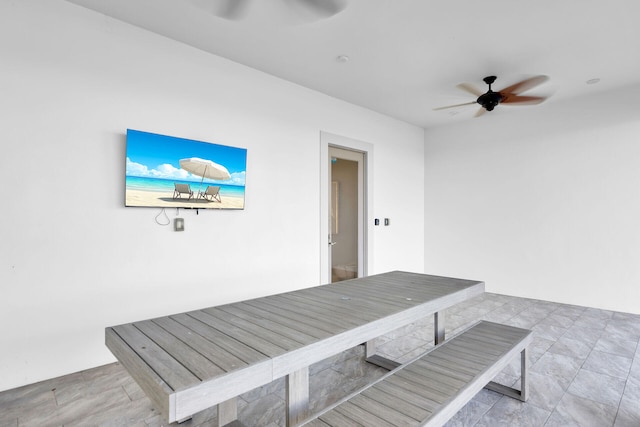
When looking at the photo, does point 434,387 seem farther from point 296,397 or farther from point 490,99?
point 490,99

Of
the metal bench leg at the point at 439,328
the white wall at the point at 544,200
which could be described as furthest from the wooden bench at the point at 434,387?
the white wall at the point at 544,200

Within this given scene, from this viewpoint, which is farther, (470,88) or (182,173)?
(470,88)

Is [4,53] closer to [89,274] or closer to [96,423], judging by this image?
[89,274]

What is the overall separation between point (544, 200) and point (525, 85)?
1952 mm

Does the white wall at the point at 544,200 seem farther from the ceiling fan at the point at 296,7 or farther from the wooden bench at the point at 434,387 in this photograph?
the ceiling fan at the point at 296,7

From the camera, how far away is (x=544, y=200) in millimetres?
4672

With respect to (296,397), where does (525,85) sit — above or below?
above

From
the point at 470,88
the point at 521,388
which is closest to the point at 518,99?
the point at 470,88

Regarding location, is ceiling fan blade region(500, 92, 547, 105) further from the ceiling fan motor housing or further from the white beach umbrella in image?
the white beach umbrella in image

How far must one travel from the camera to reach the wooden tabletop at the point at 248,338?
106 cm

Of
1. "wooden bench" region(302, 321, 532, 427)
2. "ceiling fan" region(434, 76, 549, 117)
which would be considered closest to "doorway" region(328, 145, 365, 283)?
"ceiling fan" region(434, 76, 549, 117)

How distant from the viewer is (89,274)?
2475 millimetres

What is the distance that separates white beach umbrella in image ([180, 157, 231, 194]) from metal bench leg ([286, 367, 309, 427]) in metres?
2.14

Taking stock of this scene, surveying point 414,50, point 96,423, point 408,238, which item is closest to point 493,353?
point 96,423
